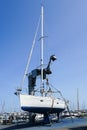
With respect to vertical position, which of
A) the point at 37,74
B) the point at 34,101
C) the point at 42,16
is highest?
the point at 42,16

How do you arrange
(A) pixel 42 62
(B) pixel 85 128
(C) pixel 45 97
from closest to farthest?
(B) pixel 85 128, (C) pixel 45 97, (A) pixel 42 62

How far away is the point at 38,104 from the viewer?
5375 cm

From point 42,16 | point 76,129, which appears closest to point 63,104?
point 42,16

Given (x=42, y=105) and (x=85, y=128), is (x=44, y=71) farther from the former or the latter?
(x=85, y=128)

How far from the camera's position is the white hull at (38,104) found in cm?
5172

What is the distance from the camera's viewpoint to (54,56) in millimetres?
64312

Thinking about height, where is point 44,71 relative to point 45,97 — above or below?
above

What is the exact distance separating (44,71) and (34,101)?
11.9 m

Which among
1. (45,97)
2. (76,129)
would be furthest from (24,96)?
(76,129)

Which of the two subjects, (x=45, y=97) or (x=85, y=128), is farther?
(x=45, y=97)

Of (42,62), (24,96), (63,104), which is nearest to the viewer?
(24,96)

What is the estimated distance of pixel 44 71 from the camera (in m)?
63.5

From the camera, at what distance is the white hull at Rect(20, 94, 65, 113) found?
5172 centimetres

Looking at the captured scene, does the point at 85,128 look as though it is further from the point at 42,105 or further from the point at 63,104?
the point at 63,104
